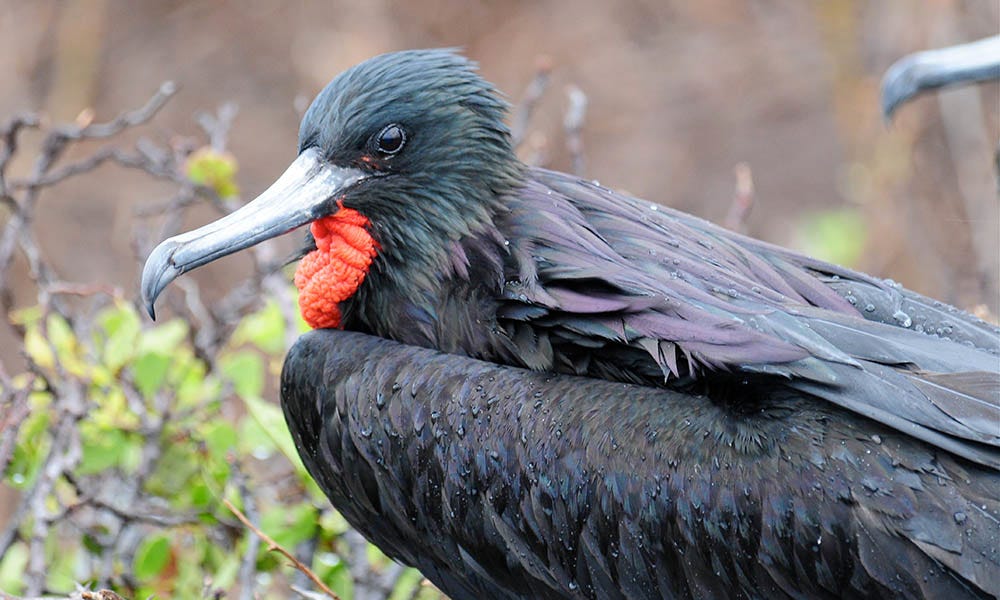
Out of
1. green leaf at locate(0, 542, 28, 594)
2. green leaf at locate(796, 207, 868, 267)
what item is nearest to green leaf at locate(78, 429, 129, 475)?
green leaf at locate(0, 542, 28, 594)

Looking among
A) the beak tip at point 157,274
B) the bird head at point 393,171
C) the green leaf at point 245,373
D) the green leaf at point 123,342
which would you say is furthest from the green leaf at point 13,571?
the bird head at point 393,171

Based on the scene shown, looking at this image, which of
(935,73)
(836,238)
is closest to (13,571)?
(935,73)

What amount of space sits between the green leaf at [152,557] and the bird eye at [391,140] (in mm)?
921

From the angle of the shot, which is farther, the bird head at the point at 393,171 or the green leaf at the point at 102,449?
the green leaf at the point at 102,449

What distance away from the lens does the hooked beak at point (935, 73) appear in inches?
134

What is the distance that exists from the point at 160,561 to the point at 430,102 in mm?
1105

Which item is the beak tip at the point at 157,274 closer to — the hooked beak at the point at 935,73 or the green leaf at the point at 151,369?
the green leaf at the point at 151,369

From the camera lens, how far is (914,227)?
6.69 meters

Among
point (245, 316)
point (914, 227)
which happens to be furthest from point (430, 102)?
point (914, 227)

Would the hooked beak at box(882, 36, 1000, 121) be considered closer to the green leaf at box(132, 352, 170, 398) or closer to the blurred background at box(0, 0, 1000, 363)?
the green leaf at box(132, 352, 170, 398)

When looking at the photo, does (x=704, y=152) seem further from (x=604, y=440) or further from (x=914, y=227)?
(x=604, y=440)

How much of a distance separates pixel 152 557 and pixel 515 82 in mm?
6350

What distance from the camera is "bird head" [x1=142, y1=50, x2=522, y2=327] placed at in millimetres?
2596

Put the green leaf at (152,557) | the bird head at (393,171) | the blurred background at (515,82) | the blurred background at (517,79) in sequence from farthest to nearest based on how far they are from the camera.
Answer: the blurred background at (517,79)
the blurred background at (515,82)
the green leaf at (152,557)
the bird head at (393,171)
